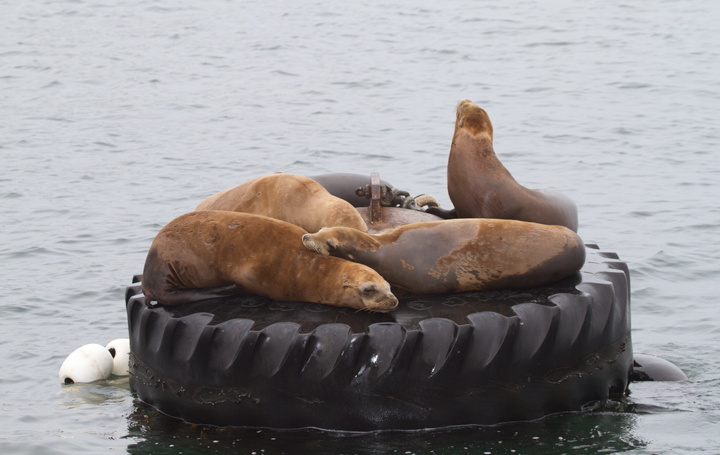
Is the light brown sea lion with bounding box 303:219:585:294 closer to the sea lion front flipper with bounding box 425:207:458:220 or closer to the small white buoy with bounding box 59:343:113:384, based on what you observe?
the sea lion front flipper with bounding box 425:207:458:220

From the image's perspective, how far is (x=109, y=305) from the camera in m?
7.16

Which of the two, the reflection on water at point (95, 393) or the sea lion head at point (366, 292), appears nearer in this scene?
the sea lion head at point (366, 292)

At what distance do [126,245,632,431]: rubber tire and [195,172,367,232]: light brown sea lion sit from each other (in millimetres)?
673

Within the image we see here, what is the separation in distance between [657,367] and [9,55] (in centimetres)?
2164

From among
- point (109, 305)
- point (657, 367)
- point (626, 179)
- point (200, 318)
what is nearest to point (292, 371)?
point (200, 318)

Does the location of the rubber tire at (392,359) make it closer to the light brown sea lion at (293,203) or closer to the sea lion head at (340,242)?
the sea lion head at (340,242)

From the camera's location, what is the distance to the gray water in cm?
456

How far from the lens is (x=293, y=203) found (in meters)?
5.04

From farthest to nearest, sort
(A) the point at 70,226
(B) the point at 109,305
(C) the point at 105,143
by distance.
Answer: (C) the point at 105,143 < (A) the point at 70,226 < (B) the point at 109,305

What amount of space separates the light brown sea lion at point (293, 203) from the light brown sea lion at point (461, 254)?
13.5 inches

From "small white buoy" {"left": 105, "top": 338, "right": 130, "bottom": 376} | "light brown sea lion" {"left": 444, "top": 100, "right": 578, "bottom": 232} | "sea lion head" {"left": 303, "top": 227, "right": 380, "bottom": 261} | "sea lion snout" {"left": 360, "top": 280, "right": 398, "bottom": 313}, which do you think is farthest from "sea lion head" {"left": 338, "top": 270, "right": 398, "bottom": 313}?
"small white buoy" {"left": 105, "top": 338, "right": 130, "bottom": 376}

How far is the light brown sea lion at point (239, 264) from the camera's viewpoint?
4.29 metres

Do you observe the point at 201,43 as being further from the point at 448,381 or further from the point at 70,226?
the point at 448,381

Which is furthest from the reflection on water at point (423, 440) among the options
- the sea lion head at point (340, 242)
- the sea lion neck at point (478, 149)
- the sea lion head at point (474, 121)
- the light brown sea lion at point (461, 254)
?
the sea lion head at point (474, 121)
